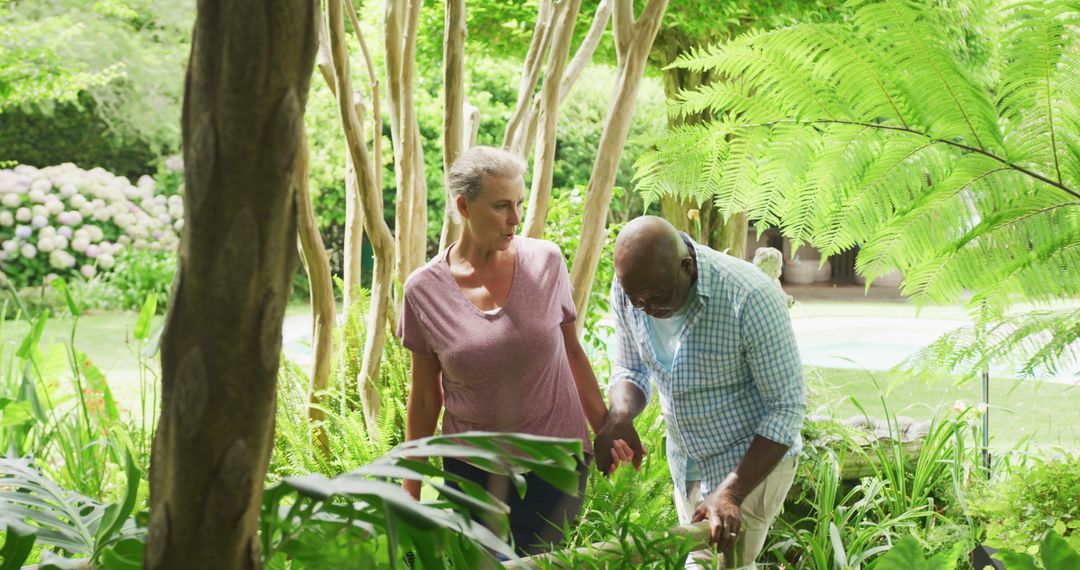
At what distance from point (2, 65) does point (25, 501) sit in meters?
9.01

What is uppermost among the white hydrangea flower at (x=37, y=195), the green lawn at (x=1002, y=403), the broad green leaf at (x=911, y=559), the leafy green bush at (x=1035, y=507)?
the broad green leaf at (x=911, y=559)

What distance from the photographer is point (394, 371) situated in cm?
347

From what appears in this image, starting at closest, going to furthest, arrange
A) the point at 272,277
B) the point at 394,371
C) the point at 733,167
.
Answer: the point at 272,277
the point at 733,167
the point at 394,371

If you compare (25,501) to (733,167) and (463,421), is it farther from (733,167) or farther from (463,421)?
(733,167)

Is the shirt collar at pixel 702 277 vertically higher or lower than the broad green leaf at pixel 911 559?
higher

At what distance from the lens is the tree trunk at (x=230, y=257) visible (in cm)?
61

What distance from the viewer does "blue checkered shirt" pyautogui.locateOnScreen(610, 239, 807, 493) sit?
1.89 meters

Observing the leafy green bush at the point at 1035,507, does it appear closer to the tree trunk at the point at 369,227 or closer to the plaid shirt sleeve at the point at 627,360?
the plaid shirt sleeve at the point at 627,360

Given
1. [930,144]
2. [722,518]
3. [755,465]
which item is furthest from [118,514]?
[930,144]

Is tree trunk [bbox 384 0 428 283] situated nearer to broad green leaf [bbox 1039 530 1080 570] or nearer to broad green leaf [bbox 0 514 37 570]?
broad green leaf [bbox 1039 530 1080 570]

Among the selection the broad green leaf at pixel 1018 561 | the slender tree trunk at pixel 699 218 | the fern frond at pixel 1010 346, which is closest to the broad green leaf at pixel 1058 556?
the broad green leaf at pixel 1018 561

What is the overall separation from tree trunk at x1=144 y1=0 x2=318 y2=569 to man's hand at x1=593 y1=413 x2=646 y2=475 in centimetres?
150

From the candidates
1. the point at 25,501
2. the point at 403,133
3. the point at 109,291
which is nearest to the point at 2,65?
the point at 109,291

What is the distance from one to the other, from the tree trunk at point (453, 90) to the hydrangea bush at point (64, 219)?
7.52 metres
